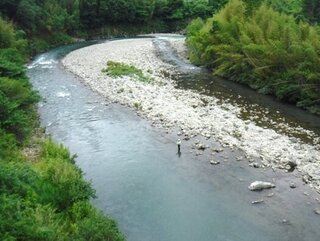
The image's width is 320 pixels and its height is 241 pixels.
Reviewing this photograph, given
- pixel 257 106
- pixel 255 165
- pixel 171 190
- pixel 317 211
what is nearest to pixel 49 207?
pixel 171 190

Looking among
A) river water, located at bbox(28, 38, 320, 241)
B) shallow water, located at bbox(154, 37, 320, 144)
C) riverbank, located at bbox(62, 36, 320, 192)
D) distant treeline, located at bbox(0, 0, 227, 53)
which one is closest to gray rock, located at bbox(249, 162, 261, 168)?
riverbank, located at bbox(62, 36, 320, 192)

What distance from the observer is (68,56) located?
129 ft

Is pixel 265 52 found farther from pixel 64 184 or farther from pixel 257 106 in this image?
pixel 64 184

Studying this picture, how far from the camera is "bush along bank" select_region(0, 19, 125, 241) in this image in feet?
27.6

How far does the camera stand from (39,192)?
11102mm

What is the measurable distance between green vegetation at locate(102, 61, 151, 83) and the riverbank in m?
0.61

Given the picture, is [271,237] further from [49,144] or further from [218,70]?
[218,70]

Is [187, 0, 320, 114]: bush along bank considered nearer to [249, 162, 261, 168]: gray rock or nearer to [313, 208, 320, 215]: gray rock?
[249, 162, 261, 168]: gray rock

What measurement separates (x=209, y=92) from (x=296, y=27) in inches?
272

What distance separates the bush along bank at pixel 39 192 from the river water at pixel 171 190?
1.39 meters

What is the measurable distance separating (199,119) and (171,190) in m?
7.37

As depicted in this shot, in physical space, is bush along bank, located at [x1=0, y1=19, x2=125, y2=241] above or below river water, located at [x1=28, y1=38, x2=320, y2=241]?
above

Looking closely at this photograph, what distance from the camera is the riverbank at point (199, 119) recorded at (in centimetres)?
1647

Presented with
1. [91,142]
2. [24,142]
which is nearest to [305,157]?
[91,142]
